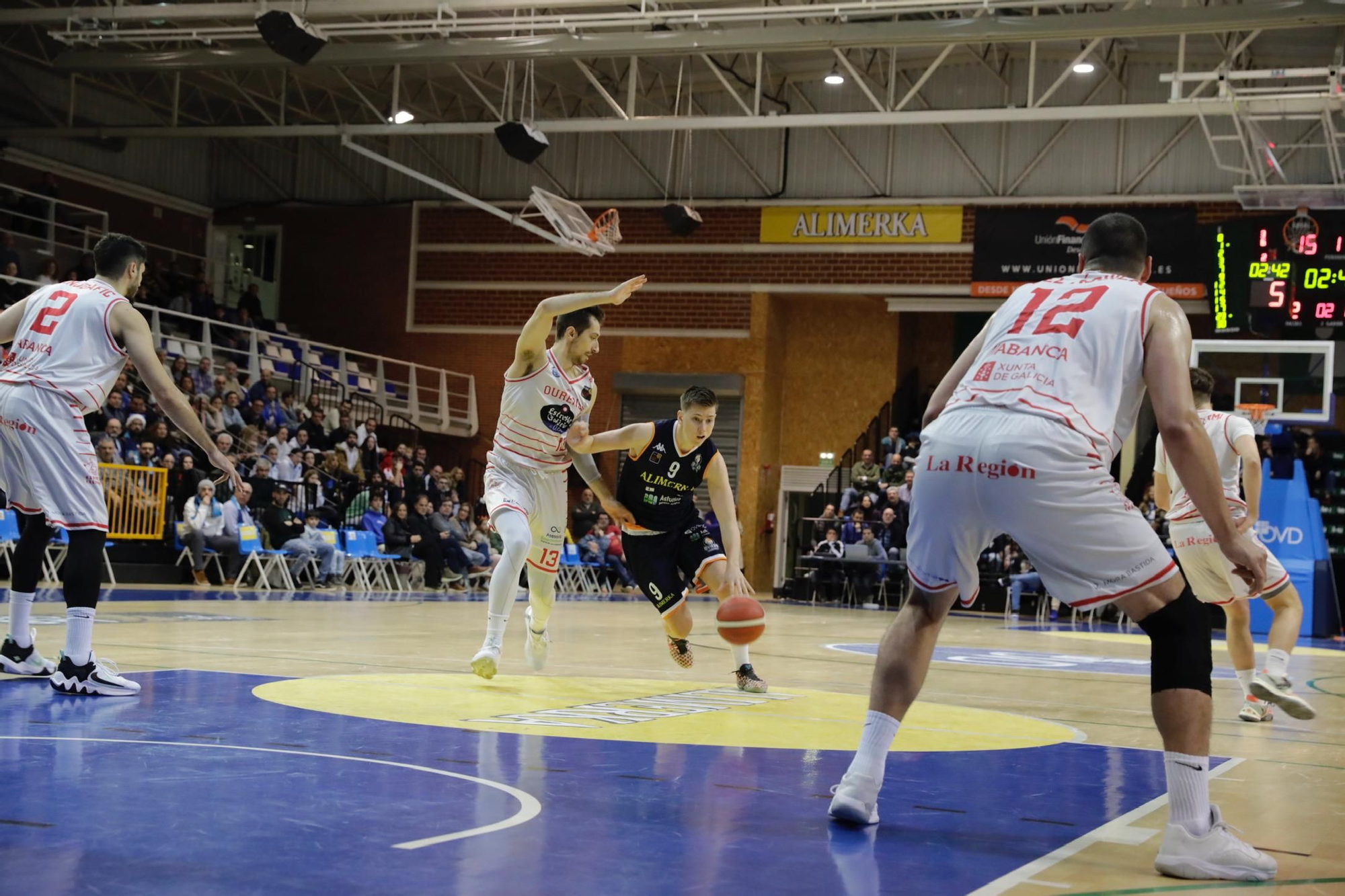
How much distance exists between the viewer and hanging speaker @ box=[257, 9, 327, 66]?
18.8 m

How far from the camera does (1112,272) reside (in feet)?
13.4

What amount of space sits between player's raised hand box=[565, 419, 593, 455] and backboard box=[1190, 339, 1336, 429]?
1309cm

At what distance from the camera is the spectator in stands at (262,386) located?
21.9 meters

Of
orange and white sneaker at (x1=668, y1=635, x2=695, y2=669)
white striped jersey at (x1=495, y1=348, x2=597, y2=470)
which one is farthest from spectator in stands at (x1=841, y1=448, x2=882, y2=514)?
white striped jersey at (x1=495, y1=348, x2=597, y2=470)

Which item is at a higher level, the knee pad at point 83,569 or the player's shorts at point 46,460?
the player's shorts at point 46,460

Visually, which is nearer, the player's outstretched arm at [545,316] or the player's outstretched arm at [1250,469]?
the player's outstretched arm at [545,316]

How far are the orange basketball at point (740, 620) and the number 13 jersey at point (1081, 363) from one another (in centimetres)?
289

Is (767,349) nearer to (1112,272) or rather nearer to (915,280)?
(915,280)

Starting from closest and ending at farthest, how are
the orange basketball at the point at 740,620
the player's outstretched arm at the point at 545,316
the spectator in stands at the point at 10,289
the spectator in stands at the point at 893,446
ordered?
the player's outstretched arm at the point at 545,316, the orange basketball at the point at 740,620, the spectator in stands at the point at 10,289, the spectator in stands at the point at 893,446

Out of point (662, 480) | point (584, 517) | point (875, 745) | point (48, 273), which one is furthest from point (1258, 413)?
point (48, 273)

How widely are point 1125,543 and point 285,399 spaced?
2114 centimetres

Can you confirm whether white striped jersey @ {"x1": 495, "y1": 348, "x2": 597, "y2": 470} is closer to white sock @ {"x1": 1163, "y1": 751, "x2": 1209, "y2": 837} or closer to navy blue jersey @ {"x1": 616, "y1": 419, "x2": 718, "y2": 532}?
navy blue jersey @ {"x1": 616, "y1": 419, "x2": 718, "y2": 532}

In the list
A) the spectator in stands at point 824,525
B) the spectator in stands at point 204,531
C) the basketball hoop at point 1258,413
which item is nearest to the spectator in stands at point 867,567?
the spectator in stands at point 824,525

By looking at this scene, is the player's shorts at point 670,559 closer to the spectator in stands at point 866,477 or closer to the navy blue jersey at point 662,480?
the navy blue jersey at point 662,480
